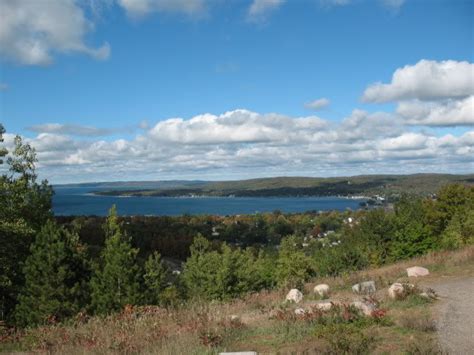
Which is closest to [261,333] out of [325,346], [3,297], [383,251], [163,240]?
[325,346]

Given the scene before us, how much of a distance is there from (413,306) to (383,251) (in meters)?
30.8

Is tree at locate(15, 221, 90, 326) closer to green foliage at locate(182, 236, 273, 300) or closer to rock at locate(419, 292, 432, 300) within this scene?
green foliage at locate(182, 236, 273, 300)

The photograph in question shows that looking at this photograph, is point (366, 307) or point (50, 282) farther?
point (50, 282)

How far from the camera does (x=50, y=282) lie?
80.7ft

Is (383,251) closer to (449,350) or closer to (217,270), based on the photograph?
(217,270)

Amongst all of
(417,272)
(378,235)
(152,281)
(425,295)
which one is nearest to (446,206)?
(378,235)

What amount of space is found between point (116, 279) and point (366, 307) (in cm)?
2206

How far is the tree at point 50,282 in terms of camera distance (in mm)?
24016

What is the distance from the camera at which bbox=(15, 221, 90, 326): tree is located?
24.0 metres

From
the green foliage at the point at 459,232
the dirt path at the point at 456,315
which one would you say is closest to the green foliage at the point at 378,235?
the green foliage at the point at 459,232

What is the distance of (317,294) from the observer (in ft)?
40.4

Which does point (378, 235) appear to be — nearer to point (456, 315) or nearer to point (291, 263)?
point (291, 263)

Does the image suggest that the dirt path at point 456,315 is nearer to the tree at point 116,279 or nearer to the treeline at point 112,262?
the treeline at point 112,262

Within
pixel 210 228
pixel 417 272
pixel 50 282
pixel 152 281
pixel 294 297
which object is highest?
pixel 294 297
